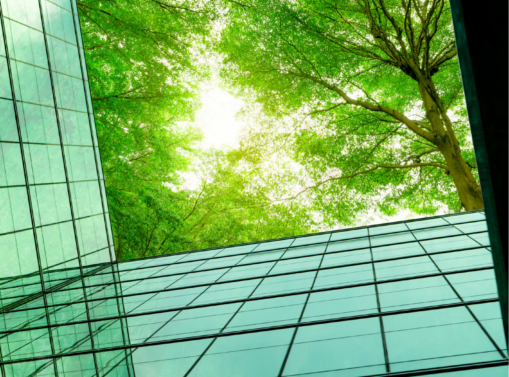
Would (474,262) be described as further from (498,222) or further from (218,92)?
(218,92)

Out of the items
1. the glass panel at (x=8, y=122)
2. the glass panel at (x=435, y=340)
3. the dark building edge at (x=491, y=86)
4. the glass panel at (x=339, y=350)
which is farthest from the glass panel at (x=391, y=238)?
the glass panel at (x=8, y=122)

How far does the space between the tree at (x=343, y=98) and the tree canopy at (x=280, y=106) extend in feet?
0.23

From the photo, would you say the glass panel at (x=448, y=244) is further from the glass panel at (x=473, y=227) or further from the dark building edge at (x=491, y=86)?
the dark building edge at (x=491, y=86)

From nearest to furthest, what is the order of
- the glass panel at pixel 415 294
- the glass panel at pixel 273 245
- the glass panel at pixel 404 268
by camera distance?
the glass panel at pixel 415 294, the glass panel at pixel 404 268, the glass panel at pixel 273 245

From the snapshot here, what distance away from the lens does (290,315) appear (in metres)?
7.61

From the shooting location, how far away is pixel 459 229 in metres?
11.9

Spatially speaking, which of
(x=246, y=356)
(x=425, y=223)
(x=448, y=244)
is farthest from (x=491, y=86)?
(x=425, y=223)

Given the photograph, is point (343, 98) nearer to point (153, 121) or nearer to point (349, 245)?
point (153, 121)

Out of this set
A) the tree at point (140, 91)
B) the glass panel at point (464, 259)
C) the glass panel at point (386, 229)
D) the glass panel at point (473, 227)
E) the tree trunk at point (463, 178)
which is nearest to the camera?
the glass panel at point (464, 259)

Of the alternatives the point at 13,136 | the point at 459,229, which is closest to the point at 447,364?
the point at 459,229

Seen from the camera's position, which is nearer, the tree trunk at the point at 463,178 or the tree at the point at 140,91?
the tree trunk at the point at 463,178

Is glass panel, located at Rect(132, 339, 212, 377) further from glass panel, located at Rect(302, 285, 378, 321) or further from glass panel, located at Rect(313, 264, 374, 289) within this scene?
glass panel, located at Rect(313, 264, 374, 289)

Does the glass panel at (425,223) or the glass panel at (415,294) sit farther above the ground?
the glass panel at (425,223)

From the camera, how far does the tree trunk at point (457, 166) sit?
1841 centimetres
